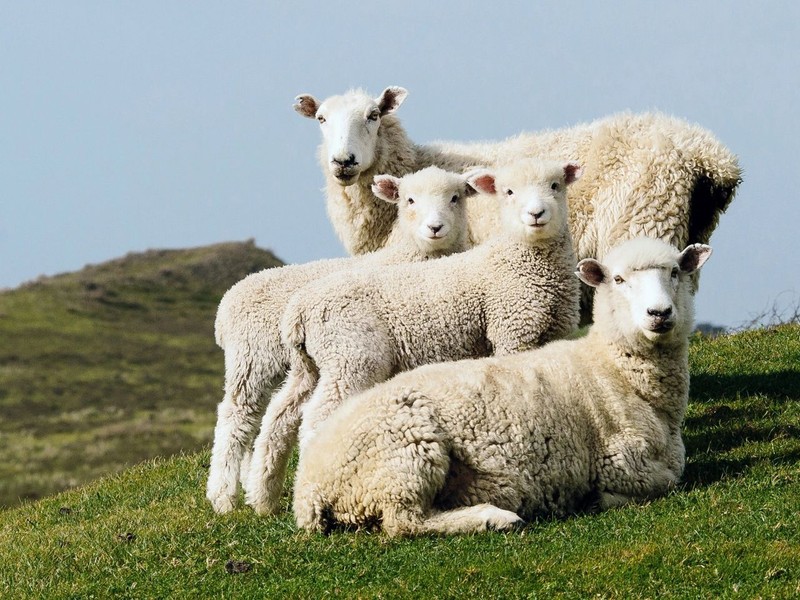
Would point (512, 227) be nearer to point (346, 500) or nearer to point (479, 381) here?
point (479, 381)

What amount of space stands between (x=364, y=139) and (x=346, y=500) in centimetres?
537

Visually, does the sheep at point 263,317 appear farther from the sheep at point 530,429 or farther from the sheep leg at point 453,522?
the sheep leg at point 453,522

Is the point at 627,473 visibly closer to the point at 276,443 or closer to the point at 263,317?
the point at 276,443

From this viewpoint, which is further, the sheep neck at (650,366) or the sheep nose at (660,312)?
the sheep neck at (650,366)

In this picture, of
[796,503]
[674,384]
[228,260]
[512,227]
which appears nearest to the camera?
[796,503]

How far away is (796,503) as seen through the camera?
768cm

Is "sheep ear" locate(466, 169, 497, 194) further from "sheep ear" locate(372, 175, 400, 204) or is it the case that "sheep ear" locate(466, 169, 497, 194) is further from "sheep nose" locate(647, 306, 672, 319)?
"sheep nose" locate(647, 306, 672, 319)

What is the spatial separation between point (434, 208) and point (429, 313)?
1483 mm

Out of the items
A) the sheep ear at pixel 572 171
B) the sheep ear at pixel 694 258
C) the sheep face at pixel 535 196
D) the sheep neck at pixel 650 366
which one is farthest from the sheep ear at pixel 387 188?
the sheep ear at pixel 694 258

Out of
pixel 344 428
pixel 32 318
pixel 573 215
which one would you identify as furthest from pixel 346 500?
pixel 32 318

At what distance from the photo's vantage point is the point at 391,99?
12.5 m

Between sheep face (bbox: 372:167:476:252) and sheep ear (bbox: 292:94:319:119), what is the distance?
8.22 feet

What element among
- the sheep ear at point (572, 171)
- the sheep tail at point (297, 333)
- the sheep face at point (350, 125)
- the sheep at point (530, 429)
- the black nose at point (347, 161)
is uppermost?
the sheep face at point (350, 125)

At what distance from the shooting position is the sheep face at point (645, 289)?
794 cm
